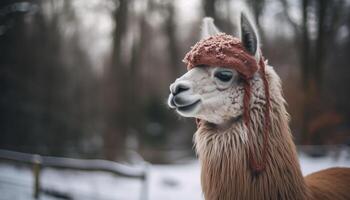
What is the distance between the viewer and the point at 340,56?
1171 centimetres

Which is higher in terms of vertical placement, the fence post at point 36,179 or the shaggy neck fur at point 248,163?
the shaggy neck fur at point 248,163

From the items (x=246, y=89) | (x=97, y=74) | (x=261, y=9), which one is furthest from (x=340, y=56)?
(x=97, y=74)

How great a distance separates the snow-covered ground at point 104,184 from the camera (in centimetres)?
870

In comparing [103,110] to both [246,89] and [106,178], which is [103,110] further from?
[246,89]

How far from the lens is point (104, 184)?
10.9 m

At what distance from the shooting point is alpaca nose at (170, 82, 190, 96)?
99.3 inches

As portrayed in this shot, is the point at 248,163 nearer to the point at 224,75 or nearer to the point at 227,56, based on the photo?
the point at 224,75

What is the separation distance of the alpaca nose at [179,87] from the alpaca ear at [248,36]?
0.57 meters

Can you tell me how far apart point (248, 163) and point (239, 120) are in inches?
12.9

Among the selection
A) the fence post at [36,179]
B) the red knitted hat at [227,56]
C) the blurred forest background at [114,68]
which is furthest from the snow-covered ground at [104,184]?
the red knitted hat at [227,56]

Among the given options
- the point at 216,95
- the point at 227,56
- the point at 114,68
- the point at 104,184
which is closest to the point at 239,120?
the point at 216,95

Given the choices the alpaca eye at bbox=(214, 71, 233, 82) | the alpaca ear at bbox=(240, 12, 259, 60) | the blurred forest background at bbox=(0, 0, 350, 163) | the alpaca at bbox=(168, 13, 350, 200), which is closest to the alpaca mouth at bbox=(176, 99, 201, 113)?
the alpaca at bbox=(168, 13, 350, 200)

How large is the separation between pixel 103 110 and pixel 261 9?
924cm

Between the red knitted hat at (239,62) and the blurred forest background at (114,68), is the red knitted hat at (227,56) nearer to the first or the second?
the red knitted hat at (239,62)
